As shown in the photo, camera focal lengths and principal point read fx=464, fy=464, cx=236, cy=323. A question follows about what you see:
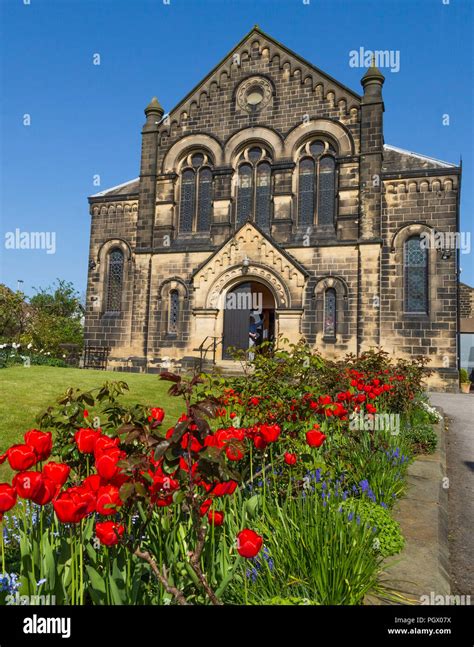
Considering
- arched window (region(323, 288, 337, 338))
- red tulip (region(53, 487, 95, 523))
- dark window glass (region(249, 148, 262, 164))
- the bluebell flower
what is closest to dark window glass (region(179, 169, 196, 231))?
dark window glass (region(249, 148, 262, 164))

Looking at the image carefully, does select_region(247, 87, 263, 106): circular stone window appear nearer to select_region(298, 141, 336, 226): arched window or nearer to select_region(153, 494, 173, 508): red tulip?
select_region(298, 141, 336, 226): arched window

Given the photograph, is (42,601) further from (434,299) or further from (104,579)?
(434,299)

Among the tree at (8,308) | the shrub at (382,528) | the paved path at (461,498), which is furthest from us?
the tree at (8,308)

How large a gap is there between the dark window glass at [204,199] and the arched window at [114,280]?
449 centimetres

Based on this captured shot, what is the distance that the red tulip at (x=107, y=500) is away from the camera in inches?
78.0

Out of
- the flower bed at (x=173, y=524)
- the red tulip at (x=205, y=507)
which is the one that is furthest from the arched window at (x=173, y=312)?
the red tulip at (x=205, y=507)

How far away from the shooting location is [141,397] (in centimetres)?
1170

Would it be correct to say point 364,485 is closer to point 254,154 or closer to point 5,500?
point 5,500

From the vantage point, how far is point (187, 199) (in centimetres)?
2252

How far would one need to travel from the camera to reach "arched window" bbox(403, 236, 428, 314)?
18859mm

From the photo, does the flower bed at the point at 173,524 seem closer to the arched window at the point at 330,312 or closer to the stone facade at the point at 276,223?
the arched window at the point at 330,312

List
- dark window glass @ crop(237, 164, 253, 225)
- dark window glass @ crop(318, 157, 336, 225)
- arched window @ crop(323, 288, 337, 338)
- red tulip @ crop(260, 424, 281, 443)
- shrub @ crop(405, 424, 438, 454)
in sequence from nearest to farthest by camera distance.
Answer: red tulip @ crop(260, 424, 281, 443) → shrub @ crop(405, 424, 438, 454) → arched window @ crop(323, 288, 337, 338) → dark window glass @ crop(318, 157, 336, 225) → dark window glass @ crop(237, 164, 253, 225)

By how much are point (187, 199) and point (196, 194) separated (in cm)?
56

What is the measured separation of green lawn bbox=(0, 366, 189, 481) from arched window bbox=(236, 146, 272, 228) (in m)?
10.0
